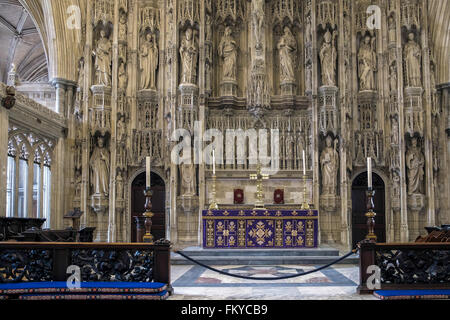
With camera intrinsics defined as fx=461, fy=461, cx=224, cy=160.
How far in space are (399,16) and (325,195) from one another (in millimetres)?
6785

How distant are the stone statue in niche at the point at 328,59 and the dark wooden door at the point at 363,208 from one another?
11.7 feet

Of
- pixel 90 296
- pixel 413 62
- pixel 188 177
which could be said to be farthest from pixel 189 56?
pixel 90 296

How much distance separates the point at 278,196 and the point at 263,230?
325 centimetres

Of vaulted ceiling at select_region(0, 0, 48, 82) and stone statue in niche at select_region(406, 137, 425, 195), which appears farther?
vaulted ceiling at select_region(0, 0, 48, 82)

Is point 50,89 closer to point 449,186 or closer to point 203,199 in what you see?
point 203,199

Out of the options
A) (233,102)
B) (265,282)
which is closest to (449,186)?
(233,102)

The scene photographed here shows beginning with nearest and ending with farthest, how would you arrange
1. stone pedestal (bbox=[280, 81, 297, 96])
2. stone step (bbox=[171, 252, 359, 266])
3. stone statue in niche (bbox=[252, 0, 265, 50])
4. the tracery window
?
stone step (bbox=[171, 252, 359, 266])
the tracery window
stone statue in niche (bbox=[252, 0, 265, 50])
stone pedestal (bbox=[280, 81, 297, 96])

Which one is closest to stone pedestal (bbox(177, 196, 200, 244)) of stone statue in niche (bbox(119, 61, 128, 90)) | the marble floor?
stone statue in niche (bbox(119, 61, 128, 90))

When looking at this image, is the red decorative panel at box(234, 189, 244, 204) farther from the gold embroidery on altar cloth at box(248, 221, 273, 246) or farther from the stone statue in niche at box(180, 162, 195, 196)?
the gold embroidery on altar cloth at box(248, 221, 273, 246)

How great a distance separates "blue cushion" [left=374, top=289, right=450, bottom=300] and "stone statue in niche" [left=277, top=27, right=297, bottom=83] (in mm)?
10737

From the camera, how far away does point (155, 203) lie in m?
16.3

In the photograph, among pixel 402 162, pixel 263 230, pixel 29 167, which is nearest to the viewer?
pixel 263 230

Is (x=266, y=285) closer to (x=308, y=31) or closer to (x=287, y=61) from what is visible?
(x=287, y=61)

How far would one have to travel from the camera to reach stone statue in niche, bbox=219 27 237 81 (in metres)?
16.4
